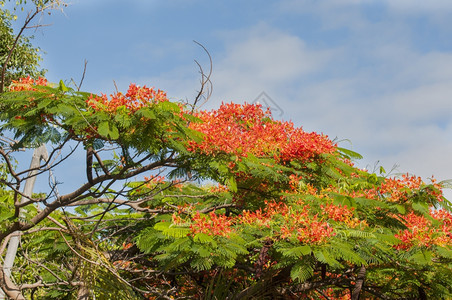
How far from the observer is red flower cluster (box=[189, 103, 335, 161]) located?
6500mm

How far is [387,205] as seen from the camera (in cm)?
746

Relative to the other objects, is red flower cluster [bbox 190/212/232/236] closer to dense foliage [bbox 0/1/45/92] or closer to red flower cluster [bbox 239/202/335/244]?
red flower cluster [bbox 239/202/335/244]

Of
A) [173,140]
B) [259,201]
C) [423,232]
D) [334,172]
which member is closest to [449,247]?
[423,232]

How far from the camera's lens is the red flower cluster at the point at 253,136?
6.50 metres

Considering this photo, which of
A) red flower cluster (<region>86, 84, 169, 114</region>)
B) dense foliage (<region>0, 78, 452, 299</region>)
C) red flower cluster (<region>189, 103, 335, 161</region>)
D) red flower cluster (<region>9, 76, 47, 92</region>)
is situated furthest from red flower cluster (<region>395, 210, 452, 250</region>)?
red flower cluster (<region>9, 76, 47, 92</region>)

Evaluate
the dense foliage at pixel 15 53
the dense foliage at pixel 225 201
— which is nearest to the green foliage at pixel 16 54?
the dense foliage at pixel 15 53

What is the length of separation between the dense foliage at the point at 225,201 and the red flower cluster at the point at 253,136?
0.07ft

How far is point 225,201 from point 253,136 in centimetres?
133

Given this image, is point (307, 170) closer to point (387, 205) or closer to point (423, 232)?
point (387, 205)

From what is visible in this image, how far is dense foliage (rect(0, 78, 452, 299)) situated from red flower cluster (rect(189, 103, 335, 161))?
0.07ft

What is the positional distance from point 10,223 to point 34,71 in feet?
29.6

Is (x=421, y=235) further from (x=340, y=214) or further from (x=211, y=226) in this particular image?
(x=211, y=226)

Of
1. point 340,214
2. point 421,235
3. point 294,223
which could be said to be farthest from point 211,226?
point 421,235

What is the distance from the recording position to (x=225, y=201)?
8.45 meters
